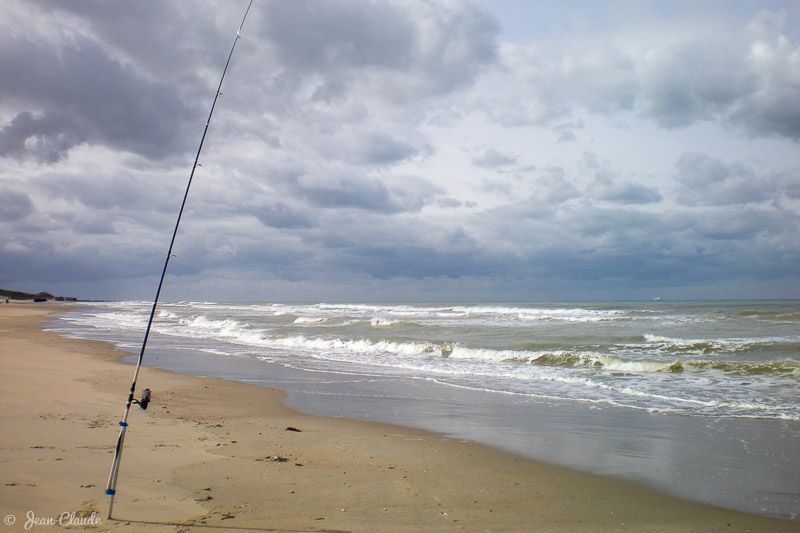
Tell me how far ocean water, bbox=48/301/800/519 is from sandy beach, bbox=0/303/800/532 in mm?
693

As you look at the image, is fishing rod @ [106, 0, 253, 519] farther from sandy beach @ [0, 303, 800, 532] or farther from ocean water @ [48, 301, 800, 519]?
ocean water @ [48, 301, 800, 519]

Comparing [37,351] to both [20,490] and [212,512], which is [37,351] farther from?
[212,512]

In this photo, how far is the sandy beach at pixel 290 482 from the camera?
12.1 feet

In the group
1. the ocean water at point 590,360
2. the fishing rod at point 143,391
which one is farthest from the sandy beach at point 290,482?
the ocean water at point 590,360

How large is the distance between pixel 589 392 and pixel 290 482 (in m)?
7.67

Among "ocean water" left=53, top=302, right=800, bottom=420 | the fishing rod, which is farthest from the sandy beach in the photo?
"ocean water" left=53, top=302, right=800, bottom=420

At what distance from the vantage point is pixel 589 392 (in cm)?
1024

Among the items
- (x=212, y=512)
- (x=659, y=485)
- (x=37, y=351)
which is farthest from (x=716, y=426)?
(x=37, y=351)

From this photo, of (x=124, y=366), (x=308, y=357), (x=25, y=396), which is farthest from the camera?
(x=308, y=357)

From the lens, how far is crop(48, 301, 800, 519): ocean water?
5.55 metres

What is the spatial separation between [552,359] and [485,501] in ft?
38.2

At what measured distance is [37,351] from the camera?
50.7 feet

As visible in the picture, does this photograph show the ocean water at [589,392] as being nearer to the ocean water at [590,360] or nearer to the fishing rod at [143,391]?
the ocean water at [590,360]

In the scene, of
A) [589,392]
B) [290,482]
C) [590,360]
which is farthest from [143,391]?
[590,360]
